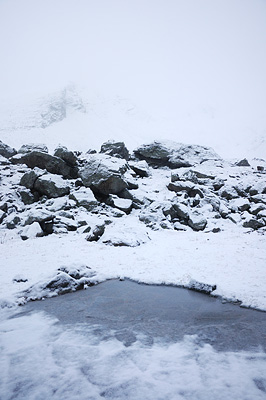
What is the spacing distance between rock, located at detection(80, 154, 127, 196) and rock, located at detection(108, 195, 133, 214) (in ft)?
3.17

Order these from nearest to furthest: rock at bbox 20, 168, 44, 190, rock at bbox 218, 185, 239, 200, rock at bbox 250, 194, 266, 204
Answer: rock at bbox 20, 168, 44, 190 < rock at bbox 250, 194, 266, 204 < rock at bbox 218, 185, 239, 200

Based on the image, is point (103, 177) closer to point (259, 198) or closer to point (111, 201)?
point (111, 201)

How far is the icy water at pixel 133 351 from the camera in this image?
3902 millimetres

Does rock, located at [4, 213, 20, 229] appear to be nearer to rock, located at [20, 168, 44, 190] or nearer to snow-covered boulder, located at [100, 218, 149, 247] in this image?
rock, located at [20, 168, 44, 190]

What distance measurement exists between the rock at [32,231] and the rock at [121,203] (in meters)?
7.04

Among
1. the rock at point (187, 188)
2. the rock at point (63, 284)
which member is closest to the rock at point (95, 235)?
the rock at point (63, 284)

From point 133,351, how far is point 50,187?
18.0 metres

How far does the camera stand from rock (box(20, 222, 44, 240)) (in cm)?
1502

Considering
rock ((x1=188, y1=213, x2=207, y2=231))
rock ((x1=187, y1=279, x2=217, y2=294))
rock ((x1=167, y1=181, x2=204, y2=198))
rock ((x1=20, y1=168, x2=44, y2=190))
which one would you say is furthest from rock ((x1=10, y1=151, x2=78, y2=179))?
rock ((x1=187, y1=279, x2=217, y2=294))

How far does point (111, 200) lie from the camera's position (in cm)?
2067

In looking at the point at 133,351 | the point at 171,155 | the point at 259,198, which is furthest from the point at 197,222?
the point at 171,155

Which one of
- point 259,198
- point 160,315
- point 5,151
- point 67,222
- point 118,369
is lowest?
point 67,222

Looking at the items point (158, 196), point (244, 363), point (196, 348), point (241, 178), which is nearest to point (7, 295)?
point (196, 348)

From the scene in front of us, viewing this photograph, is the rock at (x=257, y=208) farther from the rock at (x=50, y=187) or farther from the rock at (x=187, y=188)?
the rock at (x=50, y=187)
